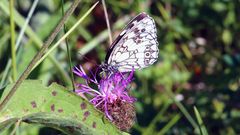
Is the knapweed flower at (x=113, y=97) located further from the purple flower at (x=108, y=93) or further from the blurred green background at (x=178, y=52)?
the blurred green background at (x=178, y=52)

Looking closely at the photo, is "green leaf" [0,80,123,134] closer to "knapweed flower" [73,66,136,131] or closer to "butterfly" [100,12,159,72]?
"knapweed flower" [73,66,136,131]

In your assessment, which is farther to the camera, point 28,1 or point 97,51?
point 97,51

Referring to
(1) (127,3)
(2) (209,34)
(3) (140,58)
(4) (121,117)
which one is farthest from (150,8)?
(4) (121,117)

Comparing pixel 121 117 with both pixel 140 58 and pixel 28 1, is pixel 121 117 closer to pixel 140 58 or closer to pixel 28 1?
pixel 140 58

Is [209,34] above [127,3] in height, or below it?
below

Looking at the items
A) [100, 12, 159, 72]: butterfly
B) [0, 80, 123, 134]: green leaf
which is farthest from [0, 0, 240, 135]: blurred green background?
[0, 80, 123, 134]: green leaf
